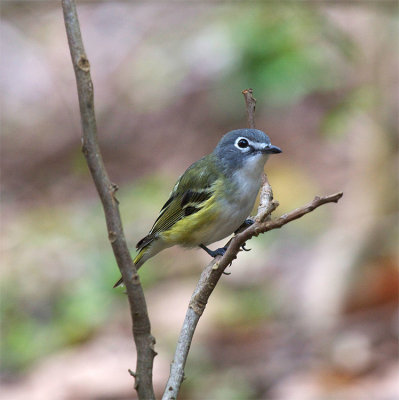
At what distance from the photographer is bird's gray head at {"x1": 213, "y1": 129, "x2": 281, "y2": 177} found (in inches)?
120

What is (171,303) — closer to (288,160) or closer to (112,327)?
(112,327)

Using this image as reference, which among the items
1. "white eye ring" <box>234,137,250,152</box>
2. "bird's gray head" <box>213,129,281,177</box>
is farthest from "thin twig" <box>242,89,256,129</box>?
"white eye ring" <box>234,137,250,152</box>

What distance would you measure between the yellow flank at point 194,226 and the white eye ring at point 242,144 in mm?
361

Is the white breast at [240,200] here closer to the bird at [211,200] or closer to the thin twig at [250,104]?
the bird at [211,200]

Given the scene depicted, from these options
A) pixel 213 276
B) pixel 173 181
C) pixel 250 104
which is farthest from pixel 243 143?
pixel 173 181

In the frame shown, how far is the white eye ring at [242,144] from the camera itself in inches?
125

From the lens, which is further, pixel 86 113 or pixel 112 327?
pixel 112 327

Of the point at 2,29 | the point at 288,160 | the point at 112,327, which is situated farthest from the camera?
the point at 2,29

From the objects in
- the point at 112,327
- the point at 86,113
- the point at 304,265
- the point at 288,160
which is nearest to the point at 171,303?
the point at 112,327

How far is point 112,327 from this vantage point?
6078 mm

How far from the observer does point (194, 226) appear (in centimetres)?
365

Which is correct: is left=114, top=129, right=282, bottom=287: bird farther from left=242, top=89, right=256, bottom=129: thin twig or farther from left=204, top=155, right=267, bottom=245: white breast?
left=242, top=89, right=256, bottom=129: thin twig

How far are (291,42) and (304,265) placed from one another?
2929 millimetres

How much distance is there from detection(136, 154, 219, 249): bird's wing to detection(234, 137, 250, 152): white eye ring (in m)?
0.32
